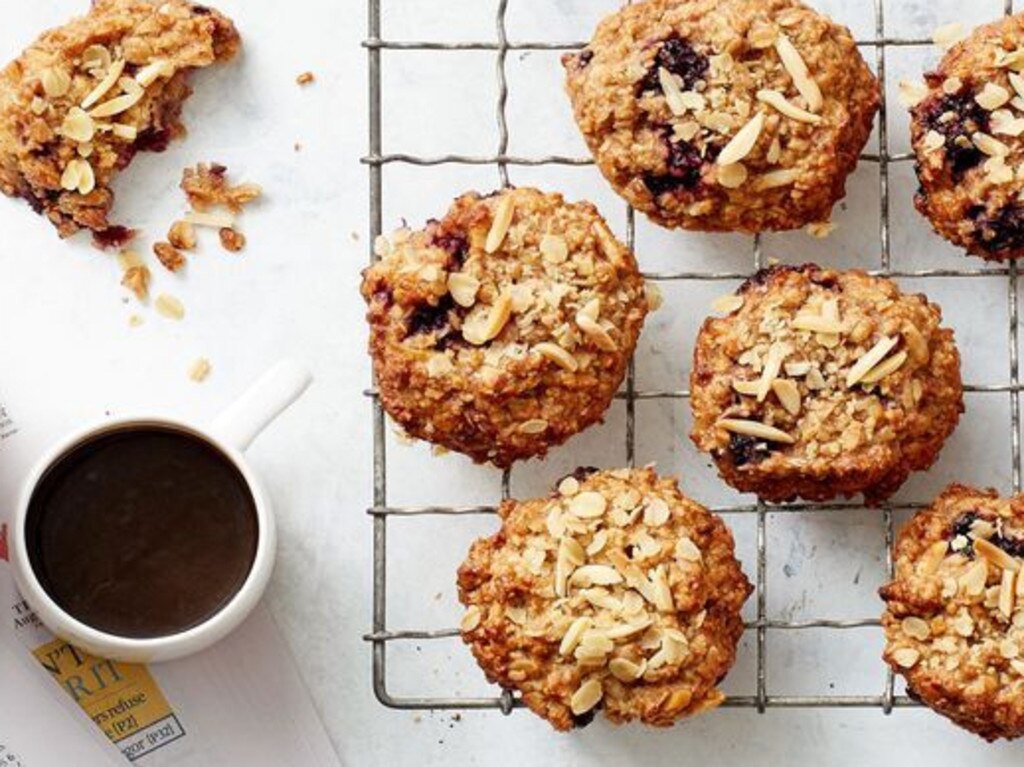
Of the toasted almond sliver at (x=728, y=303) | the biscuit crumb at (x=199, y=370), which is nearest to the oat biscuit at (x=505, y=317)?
the toasted almond sliver at (x=728, y=303)

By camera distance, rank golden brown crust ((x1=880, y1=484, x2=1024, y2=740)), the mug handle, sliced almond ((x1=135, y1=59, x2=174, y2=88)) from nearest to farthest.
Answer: golden brown crust ((x1=880, y1=484, x2=1024, y2=740)) < the mug handle < sliced almond ((x1=135, y1=59, x2=174, y2=88))

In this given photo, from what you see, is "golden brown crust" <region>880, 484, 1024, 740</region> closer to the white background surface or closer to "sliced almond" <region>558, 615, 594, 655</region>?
the white background surface

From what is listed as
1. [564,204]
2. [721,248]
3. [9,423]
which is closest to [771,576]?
[721,248]

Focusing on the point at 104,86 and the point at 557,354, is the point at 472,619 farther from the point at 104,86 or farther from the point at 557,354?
the point at 104,86

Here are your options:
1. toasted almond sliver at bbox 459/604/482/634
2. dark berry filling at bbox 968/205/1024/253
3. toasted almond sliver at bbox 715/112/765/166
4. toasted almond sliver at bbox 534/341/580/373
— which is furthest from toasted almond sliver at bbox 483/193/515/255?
dark berry filling at bbox 968/205/1024/253

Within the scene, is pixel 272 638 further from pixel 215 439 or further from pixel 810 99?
pixel 810 99

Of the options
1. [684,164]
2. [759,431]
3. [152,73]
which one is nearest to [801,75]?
[684,164]
